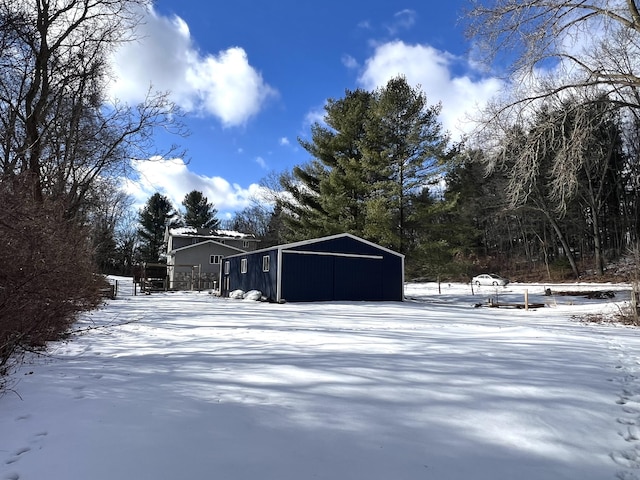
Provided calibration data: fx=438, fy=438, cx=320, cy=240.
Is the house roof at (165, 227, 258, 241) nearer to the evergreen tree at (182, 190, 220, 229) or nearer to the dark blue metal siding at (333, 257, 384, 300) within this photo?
the evergreen tree at (182, 190, 220, 229)

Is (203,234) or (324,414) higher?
(203,234)

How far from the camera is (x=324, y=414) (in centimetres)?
360

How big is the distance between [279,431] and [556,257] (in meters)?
41.4

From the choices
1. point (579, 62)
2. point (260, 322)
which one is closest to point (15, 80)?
point (260, 322)

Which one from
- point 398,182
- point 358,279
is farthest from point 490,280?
point 358,279

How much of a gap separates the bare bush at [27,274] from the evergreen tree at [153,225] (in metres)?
45.7

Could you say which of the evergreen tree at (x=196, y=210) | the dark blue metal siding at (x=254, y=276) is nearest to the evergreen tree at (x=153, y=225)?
the evergreen tree at (x=196, y=210)

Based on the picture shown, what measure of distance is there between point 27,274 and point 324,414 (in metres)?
3.46

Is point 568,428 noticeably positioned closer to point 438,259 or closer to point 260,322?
point 260,322

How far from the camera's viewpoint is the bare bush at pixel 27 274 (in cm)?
423

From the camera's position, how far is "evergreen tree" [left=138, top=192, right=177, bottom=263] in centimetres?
4969

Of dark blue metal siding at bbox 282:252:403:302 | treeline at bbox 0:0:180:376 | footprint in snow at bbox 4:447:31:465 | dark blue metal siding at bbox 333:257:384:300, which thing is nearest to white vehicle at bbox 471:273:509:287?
dark blue metal siding at bbox 282:252:403:302

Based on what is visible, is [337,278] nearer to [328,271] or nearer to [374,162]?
[328,271]

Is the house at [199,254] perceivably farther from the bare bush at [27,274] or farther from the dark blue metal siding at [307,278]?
the bare bush at [27,274]
